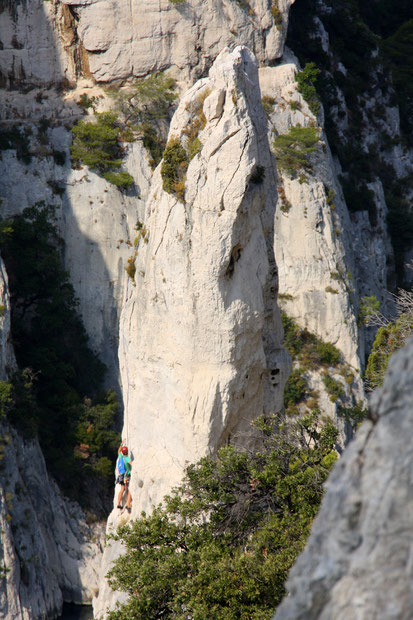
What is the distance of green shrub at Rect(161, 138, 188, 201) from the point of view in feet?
43.2

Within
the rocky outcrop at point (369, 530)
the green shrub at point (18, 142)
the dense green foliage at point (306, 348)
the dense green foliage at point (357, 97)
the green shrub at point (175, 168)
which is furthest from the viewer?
the dense green foliage at point (357, 97)

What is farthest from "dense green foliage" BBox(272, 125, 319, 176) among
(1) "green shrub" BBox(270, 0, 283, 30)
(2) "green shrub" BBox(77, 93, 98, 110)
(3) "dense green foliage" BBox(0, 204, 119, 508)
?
(3) "dense green foliage" BBox(0, 204, 119, 508)

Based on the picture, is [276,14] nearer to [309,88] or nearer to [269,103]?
[309,88]

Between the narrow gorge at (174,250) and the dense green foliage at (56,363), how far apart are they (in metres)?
0.08

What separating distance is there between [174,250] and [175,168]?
4.86 ft

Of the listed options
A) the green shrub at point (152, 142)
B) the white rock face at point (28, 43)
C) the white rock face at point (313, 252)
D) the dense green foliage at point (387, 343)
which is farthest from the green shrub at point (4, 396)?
the white rock face at point (28, 43)

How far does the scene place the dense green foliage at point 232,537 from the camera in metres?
9.33

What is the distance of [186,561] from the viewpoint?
10.1 m

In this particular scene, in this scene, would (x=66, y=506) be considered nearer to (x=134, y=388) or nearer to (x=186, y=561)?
(x=134, y=388)

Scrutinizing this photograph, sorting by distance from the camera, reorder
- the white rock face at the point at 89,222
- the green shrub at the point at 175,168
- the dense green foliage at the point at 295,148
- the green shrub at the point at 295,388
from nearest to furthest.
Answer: the green shrub at the point at 175,168
the white rock face at the point at 89,222
the green shrub at the point at 295,388
the dense green foliage at the point at 295,148

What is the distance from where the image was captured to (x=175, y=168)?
1330 centimetres

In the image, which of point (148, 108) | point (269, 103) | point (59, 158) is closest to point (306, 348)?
point (269, 103)

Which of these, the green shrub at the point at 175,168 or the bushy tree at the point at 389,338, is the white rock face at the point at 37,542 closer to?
the bushy tree at the point at 389,338

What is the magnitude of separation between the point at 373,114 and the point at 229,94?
2948cm
